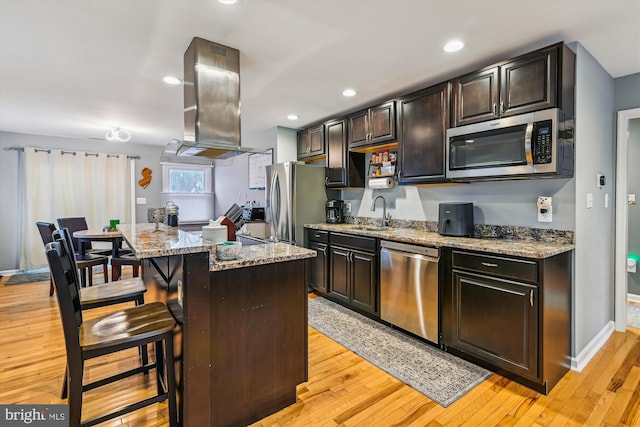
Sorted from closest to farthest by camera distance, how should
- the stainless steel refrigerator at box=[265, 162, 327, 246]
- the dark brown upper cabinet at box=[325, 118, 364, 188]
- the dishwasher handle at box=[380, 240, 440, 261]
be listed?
the dishwasher handle at box=[380, 240, 440, 261] < the dark brown upper cabinet at box=[325, 118, 364, 188] < the stainless steel refrigerator at box=[265, 162, 327, 246]

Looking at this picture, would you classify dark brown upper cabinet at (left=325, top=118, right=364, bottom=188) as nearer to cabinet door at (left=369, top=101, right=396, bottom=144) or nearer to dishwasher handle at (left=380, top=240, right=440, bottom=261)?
cabinet door at (left=369, top=101, right=396, bottom=144)

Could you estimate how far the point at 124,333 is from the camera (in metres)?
1.53

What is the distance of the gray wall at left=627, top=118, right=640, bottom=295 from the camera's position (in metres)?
3.61

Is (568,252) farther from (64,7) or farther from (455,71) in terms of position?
(64,7)

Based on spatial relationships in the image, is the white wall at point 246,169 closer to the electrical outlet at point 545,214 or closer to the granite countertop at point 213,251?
the granite countertop at point 213,251

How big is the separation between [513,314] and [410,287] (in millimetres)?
824

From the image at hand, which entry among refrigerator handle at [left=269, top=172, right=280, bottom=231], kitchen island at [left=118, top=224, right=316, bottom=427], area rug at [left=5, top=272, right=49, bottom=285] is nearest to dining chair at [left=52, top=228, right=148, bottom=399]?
kitchen island at [left=118, top=224, right=316, bottom=427]

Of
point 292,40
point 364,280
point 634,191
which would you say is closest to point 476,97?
point 292,40

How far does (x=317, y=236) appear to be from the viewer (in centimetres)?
394

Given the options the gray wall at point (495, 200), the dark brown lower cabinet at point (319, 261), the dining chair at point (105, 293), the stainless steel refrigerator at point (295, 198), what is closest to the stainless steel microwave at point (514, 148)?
the gray wall at point (495, 200)

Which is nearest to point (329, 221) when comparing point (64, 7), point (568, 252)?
point (568, 252)

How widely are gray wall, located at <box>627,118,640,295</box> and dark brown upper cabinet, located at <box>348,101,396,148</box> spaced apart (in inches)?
112

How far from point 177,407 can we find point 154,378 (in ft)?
2.21

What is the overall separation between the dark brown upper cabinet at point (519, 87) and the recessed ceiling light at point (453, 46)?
1.04ft
